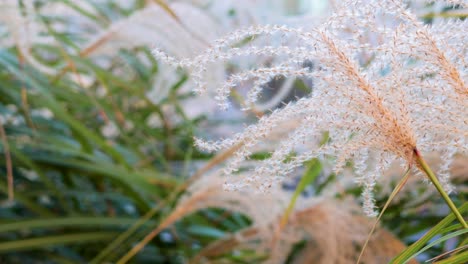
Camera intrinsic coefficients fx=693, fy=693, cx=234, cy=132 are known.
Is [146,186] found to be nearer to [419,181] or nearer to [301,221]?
[301,221]

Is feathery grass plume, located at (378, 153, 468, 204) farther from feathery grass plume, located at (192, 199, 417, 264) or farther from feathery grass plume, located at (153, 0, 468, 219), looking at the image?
feathery grass plume, located at (153, 0, 468, 219)

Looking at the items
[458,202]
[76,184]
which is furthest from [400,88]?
[76,184]

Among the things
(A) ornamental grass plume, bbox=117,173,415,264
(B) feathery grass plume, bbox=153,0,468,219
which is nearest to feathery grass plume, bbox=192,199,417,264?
(A) ornamental grass plume, bbox=117,173,415,264

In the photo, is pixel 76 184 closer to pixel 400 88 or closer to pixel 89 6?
pixel 89 6

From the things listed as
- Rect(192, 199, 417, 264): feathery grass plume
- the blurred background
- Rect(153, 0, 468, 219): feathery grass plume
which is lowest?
Rect(153, 0, 468, 219): feathery grass plume

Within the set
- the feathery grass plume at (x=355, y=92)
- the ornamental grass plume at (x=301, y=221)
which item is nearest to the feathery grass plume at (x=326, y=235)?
the ornamental grass plume at (x=301, y=221)

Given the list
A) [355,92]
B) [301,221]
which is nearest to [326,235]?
[301,221]

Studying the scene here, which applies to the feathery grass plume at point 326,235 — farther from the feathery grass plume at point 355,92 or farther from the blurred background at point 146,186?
the feathery grass plume at point 355,92
